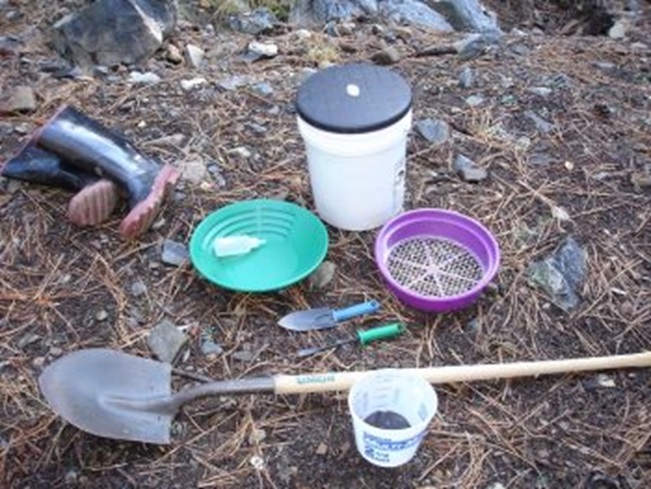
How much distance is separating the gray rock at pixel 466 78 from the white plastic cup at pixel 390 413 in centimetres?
134

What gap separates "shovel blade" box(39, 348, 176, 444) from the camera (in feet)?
5.24

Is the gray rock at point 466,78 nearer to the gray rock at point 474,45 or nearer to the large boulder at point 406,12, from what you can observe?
the gray rock at point 474,45

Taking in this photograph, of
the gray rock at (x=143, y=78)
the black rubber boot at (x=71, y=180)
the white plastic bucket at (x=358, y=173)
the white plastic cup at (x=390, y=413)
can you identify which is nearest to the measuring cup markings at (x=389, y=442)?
the white plastic cup at (x=390, y=413)

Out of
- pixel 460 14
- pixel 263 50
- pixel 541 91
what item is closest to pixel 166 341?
pixel 263 50

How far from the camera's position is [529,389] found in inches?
68.2

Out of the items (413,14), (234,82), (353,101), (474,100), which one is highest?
(353,101)

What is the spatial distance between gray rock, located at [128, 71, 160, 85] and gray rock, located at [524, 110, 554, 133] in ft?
4.19

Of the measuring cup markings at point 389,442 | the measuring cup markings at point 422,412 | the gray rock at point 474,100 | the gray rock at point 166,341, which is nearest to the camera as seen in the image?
the measuring cup markings at point 389,442

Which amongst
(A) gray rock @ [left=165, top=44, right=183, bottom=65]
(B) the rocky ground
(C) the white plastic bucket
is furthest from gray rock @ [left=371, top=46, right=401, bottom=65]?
(C) the white plastic bucket

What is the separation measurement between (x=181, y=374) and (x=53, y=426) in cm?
30

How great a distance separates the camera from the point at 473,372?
1.67 metres

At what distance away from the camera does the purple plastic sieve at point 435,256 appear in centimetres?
188

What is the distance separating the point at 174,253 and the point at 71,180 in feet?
1.29

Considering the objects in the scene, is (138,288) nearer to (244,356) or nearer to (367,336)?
(244,356)
